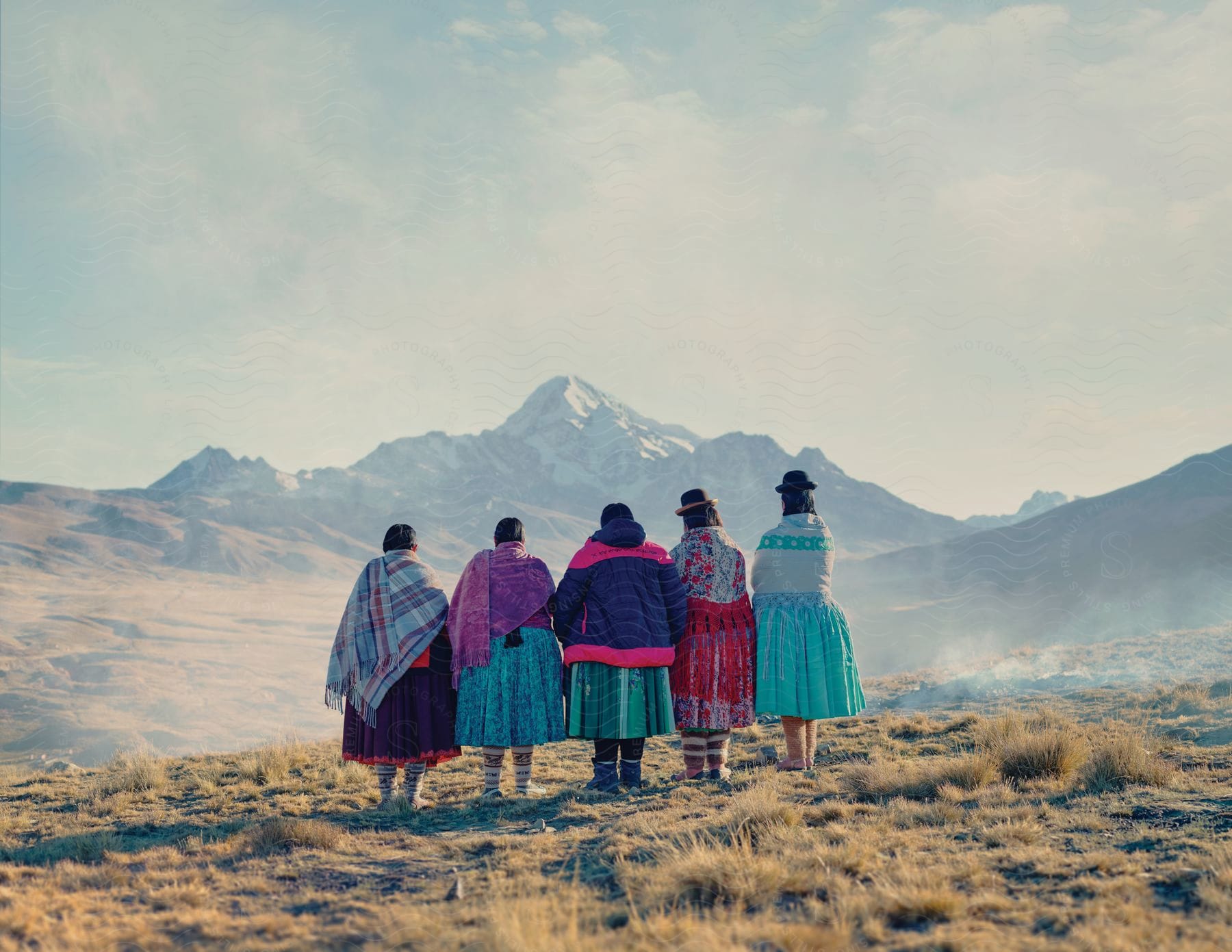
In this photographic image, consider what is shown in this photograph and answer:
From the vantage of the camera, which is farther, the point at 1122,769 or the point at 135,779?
the point at 135,779

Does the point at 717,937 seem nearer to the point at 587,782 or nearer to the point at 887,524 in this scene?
the point at 587,782

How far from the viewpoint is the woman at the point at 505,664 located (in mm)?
7395

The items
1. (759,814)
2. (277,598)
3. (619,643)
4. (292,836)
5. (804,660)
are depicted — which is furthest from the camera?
(277,598)

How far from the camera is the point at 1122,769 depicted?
21.4 feet

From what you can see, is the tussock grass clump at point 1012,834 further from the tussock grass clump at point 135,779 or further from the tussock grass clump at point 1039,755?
the tussock grass clump at point 135,779

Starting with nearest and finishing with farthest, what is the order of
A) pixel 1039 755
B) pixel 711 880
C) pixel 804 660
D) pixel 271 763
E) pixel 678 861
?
pixel 711 880 → pixel 678 861 → pixel 1039 755 → pixel 804 660 → pixel 271 763

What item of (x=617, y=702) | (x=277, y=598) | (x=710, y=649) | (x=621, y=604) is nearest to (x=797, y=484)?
(x=710, y=649)

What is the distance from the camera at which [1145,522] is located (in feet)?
227

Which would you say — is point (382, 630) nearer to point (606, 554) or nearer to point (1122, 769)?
point (606, 554)

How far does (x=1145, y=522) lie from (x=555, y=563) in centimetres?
8436

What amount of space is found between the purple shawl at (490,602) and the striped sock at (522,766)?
833 millimetres

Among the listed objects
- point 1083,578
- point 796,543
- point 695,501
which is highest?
point 1083,578

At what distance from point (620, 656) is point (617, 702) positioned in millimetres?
392

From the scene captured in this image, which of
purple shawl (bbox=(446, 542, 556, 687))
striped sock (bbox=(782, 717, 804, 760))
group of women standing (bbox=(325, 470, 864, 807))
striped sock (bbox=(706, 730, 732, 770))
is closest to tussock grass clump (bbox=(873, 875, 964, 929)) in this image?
group of women standing (bbox=(325, 470, 864, 807))
